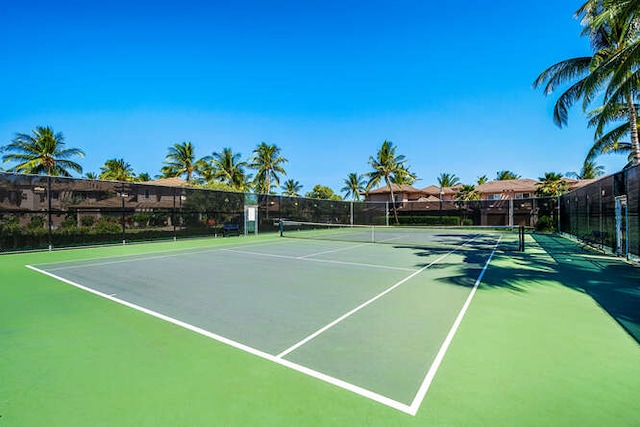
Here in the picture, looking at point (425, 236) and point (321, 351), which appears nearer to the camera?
point (321, 351)

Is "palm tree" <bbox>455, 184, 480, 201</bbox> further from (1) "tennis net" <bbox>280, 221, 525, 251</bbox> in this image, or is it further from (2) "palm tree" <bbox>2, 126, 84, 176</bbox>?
(2) "palm tree" <bbox>2, 126, 84, 176</bbox>

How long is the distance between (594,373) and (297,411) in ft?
9.63

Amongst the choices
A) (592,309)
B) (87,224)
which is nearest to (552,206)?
(592,309)

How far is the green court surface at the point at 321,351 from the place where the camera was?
8.27 ft

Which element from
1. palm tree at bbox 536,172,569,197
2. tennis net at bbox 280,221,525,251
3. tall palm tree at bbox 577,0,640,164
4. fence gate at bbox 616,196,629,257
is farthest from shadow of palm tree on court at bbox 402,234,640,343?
palm tree at bbox 536,172,569,197

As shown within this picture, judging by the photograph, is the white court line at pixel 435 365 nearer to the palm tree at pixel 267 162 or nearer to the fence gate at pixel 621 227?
the fence gate at pixel 621 227

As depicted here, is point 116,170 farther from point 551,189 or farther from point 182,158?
point 551,189

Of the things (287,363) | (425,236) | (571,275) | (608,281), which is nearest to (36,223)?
(287,363)

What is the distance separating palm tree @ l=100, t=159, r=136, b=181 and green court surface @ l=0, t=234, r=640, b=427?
3871 cm

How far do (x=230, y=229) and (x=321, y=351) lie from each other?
18.4 metres

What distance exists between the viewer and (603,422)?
2.37 metres

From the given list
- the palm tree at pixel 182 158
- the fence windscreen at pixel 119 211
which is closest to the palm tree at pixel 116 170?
the palm tree at pixel 182 158

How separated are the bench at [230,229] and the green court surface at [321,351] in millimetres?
13106

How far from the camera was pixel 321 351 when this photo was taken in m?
3.58
